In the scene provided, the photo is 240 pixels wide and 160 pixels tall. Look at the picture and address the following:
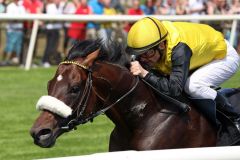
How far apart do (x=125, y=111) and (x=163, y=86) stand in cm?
33

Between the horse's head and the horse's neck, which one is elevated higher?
the horse's head

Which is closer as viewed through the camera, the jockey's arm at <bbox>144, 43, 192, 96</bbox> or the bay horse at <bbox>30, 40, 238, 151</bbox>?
the bay horse at <bbox>30, 40, 238, 151</bbox>

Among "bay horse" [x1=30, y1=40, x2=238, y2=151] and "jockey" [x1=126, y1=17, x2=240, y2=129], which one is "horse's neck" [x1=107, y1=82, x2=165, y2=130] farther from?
"jockey" [x1=126, y1=17, x2=240, y2=129]

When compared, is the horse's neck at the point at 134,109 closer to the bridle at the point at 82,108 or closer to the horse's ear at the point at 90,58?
the bridle at the point at 82,108

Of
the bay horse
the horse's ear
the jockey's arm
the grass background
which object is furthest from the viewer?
the grass background

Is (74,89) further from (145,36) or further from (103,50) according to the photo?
(145,36)

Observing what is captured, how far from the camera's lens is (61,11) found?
16203mm

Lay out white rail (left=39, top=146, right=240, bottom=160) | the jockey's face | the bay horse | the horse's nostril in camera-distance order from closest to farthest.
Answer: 1. white rail (left=39, top=146, right=240, bottom=160)
2. the horse's nostril
3. the bay horse
4. the jockey's face

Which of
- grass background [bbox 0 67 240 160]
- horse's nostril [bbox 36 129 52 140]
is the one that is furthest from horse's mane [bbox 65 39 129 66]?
grass background [bbox 0 67 240 160]

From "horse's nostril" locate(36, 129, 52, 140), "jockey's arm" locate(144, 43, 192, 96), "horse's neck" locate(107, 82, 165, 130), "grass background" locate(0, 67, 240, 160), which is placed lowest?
"grass background" locate(0, 67, 240, 160)

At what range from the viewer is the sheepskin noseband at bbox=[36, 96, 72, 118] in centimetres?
477

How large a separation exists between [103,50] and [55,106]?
2.30 ft

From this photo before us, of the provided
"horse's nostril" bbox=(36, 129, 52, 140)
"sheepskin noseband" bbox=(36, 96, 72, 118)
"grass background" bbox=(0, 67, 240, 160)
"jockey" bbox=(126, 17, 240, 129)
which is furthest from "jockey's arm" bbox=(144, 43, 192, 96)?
"grass background" bbox=(0, 67, 240, 160)

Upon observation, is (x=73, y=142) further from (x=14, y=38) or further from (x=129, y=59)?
(x=14, y=38)
